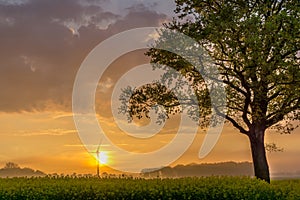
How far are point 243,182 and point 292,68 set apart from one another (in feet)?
30.0

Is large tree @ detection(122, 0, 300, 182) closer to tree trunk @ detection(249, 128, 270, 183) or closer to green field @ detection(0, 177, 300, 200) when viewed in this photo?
tree trunk @ detection(249, 128, 270, 183)

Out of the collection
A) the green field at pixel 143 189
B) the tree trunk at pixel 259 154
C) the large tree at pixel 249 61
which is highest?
the large tree at pixel 249 61

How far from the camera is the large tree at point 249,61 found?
82.9ft

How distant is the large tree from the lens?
2528cm

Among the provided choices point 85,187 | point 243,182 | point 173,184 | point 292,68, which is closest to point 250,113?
point 292,68

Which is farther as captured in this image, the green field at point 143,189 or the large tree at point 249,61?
the large tree at point 249,61

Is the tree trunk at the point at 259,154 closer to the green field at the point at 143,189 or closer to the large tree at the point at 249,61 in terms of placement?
the large tree at the point at 249,61

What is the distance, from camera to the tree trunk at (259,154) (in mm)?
28453

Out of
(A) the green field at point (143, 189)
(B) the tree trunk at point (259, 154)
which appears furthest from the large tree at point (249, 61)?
(A) the green field at point (143, 189)

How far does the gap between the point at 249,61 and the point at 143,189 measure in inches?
432

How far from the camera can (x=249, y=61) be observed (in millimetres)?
25219

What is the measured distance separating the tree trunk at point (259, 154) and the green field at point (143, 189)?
976 cm

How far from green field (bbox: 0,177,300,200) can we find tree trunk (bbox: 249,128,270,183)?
9.76m

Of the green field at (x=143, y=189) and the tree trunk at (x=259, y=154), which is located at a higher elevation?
the tree trunk at (x=259, y=154)
